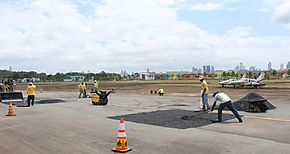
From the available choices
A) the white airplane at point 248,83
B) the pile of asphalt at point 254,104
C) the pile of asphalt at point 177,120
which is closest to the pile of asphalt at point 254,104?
the pile of asphalt at point 254,104

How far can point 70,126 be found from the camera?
11.6 metres

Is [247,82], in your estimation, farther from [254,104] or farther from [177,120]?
[177,120]

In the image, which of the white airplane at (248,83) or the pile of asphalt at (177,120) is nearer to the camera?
the pile of asphalt at (177,120)

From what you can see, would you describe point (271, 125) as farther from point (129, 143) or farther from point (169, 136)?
point (129, 143)

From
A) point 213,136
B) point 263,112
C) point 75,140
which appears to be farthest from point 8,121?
point 263,112

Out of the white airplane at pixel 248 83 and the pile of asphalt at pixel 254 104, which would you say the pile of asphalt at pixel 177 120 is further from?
the white airplane at pixel 248 83

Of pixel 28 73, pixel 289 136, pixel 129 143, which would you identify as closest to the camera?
pixel 129 143

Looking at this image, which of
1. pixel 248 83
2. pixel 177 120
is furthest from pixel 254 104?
pixel 248 83

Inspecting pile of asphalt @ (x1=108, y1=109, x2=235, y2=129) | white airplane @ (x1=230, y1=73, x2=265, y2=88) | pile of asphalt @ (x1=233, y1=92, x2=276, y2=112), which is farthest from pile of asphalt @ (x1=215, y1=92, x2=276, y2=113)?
white airplane @ (x1=230, y1=73, x2=265, y2=88)

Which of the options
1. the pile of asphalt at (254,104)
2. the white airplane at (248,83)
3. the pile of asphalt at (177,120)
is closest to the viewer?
the pile of asphalt at (177,120)

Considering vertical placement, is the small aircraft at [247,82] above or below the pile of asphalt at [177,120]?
above

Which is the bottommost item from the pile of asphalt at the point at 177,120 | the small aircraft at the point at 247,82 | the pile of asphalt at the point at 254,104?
the pile of asphalt at the point at 177,120

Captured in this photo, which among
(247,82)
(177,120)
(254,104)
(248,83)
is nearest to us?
(177,120)

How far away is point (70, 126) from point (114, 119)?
2352 mm
